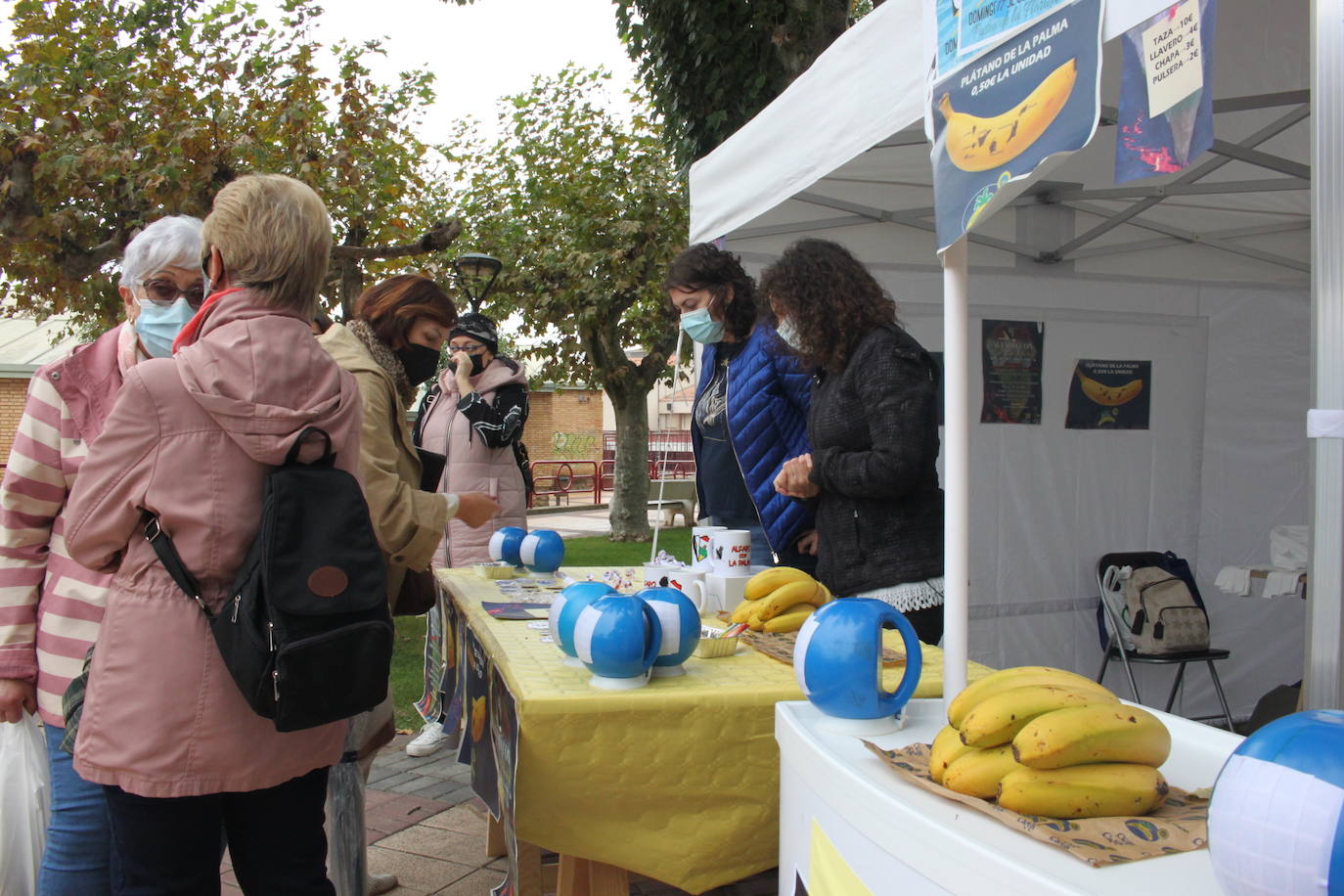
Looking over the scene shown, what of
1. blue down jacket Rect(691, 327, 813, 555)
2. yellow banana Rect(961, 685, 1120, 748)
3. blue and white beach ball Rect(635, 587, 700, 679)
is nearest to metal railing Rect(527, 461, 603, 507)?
blue down jacket Rect(691, 327, 813, 555)

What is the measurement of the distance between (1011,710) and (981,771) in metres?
0.07

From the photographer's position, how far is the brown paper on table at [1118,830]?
0.93 meters

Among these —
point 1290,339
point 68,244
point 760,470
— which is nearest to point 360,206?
point 68,244

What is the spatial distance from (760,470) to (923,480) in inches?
25.3

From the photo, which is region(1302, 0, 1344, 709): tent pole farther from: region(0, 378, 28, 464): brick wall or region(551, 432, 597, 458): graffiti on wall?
region(551, 432, 597, 458): graffiti on wall

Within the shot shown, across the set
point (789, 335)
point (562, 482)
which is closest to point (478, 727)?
point (789, 335)

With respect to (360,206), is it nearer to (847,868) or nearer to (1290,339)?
(1290,339)

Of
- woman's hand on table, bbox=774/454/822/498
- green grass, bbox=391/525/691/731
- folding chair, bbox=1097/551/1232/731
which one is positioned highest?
woman's hand on table, bbox=774/454/822/498

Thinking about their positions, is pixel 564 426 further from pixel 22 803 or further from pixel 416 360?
pixel 22 803

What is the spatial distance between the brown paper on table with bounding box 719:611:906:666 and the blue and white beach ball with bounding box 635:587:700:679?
0.20m

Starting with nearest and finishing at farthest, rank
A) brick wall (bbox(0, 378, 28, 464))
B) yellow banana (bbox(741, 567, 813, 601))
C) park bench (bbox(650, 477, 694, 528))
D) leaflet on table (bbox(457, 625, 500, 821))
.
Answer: leaflet on table (bbox(457, 625, 500, 821))
yellow banana (bbox(741, 567, 813, 601))
park bench (bbox(650, 477, 694, 528))
brick wall (bbox(0, 378, 28, 464))

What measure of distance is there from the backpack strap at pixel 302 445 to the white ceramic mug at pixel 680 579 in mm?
923

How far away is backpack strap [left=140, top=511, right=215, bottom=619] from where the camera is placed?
1.37 meters

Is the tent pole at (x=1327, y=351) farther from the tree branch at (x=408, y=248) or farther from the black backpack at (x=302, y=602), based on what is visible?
the tree branch at (x=408, y=248)
